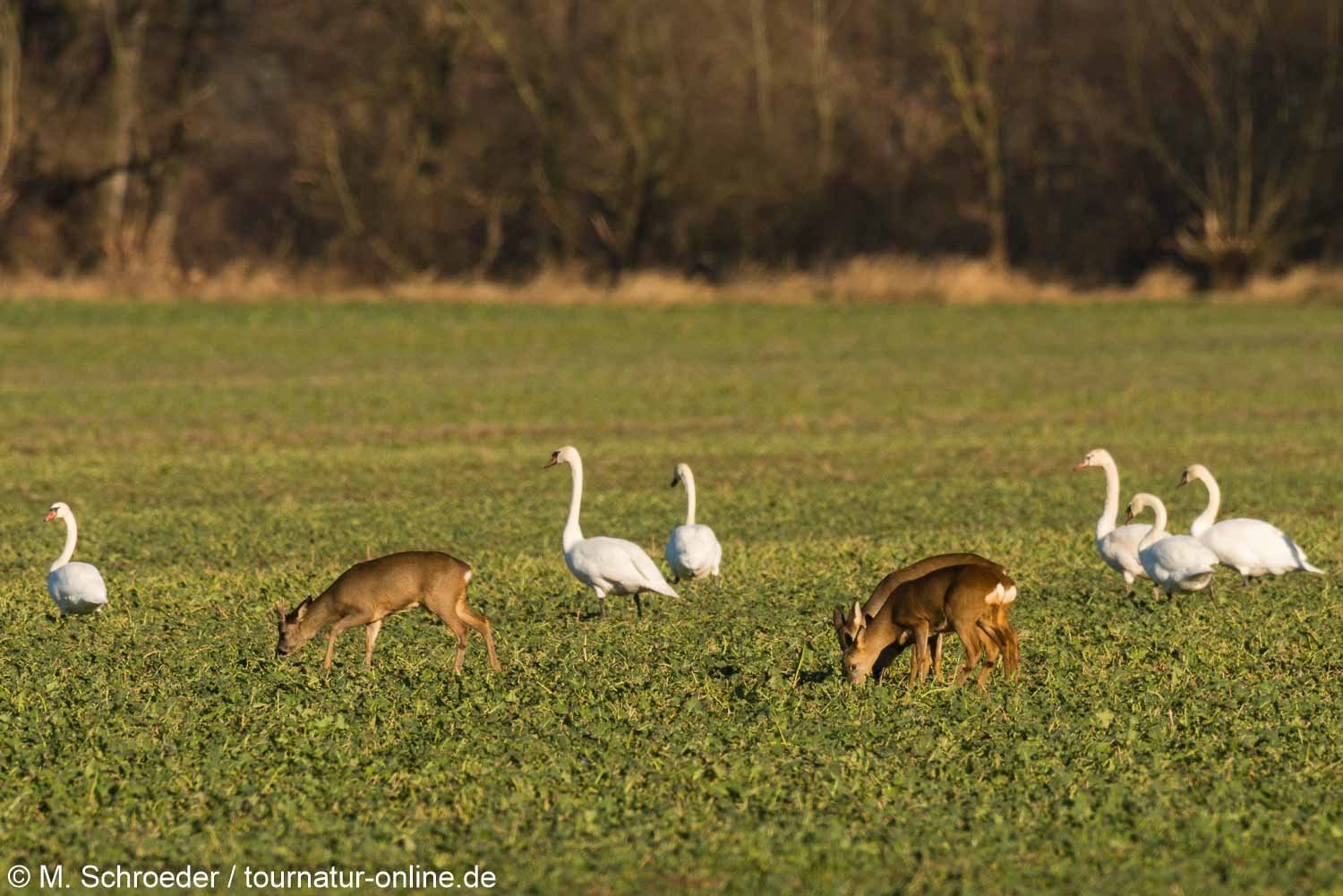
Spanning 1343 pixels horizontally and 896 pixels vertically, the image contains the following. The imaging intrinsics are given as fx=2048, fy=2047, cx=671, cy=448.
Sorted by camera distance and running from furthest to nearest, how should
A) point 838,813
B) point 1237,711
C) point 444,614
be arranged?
point 444,614, point 1237,711, point 838,813

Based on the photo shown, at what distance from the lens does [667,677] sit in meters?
10.3

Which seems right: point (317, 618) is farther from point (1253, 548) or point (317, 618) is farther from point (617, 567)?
point (1253, 548)

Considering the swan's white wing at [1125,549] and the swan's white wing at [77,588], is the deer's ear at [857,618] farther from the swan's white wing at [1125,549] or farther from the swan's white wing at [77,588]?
the swan's white wing at [77,588]

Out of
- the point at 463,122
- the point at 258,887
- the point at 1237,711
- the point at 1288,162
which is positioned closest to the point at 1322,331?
the point at 1288,162

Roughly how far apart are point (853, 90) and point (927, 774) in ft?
174

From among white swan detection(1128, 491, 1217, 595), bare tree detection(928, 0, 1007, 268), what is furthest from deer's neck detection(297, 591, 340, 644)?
bare tree detection(928, 0, 1007, 268)

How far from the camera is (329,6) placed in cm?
5600

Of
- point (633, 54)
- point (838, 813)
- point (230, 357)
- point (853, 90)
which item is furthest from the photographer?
point (853, 90)

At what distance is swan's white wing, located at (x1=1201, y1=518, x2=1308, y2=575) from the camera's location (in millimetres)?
12812

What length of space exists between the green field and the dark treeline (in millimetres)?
28336

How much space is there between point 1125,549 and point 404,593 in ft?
16.1

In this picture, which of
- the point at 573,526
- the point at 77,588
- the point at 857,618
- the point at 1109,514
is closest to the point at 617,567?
the point at 573,526

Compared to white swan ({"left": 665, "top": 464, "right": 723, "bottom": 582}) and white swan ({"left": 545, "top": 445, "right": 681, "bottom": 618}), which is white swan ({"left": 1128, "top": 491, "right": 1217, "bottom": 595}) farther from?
white swan ({"left": 545, "top": 445, "right": 681, "bottom": 618})

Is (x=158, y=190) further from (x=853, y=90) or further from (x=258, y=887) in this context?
(x=258, y=887)
